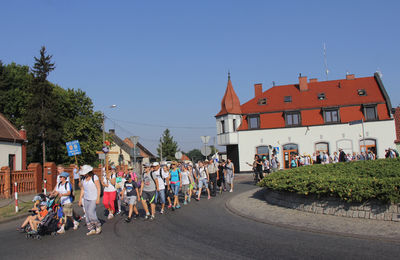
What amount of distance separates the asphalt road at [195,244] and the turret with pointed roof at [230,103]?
37090mm

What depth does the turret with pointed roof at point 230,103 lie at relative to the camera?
4736 centimetres

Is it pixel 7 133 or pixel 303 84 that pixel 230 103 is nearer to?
pixel 303 84

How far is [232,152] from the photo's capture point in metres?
47.6

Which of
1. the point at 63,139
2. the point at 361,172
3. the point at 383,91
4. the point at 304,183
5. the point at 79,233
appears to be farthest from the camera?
the point at 383,91

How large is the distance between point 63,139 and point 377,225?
3807 centimetres

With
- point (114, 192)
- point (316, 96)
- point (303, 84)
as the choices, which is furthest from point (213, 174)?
point (303, 84)

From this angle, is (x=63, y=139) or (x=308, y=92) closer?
(x=63, y=139)

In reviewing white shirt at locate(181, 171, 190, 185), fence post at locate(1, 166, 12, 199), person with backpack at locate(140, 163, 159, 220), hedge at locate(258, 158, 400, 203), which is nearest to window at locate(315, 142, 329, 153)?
hedge at locate(258, 158, 400, 203)

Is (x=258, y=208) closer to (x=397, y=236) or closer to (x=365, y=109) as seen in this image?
(x=397, y=236)

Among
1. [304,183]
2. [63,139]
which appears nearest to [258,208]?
[304,183]

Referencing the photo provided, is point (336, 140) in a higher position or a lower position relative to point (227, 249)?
higher

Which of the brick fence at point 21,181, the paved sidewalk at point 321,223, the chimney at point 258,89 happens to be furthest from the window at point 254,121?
the paved sidewalk at point 321,223

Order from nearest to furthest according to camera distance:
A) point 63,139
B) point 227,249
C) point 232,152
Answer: point 227,249, point 63,139, point 232,152

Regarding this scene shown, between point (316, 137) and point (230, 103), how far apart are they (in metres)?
11.4
